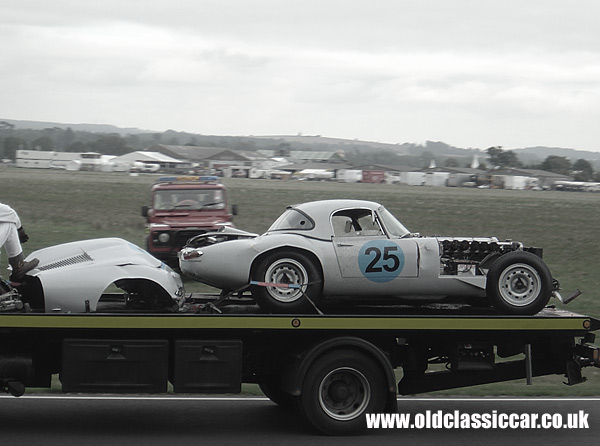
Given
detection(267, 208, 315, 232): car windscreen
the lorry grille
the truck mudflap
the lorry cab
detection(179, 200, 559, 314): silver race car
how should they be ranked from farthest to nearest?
the lorry cab → detection(267, 208, 315, 232): car windscreen → detection(179, 200, 559, 314): silver race car → the truck mudflap → the lorry grille

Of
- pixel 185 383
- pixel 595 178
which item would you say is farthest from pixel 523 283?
pixel 595 178

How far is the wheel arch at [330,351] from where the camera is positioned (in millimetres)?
8008

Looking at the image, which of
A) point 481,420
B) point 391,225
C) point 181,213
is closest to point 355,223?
point 391,225

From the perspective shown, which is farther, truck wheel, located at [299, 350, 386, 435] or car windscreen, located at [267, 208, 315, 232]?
car windscreen, located at [267, 208, 315, 232]

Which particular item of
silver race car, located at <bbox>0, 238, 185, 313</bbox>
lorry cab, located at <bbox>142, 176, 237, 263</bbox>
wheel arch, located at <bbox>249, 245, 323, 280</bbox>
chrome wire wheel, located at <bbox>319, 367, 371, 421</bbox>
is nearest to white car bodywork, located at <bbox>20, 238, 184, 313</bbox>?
silver race car, located at <bbox>0, 238, 185, 313</bbox>

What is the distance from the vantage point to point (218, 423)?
28.3 ft

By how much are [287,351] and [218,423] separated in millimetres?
1044

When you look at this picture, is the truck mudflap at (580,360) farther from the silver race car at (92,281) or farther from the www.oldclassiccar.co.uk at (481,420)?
the silver race car at (92,281)

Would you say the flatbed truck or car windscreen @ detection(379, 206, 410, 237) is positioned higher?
car windscreen @ detection(379, 206, 410, 237)

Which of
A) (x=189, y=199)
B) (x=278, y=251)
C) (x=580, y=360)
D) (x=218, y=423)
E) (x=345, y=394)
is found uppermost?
(x=278, y=251)

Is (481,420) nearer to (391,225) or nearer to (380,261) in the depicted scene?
(380,261)

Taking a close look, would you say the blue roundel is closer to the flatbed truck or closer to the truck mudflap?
the flatbed truck

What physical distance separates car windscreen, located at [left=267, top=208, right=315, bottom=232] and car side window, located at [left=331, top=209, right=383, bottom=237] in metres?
0.25

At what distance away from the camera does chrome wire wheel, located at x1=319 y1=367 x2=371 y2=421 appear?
809 cm
